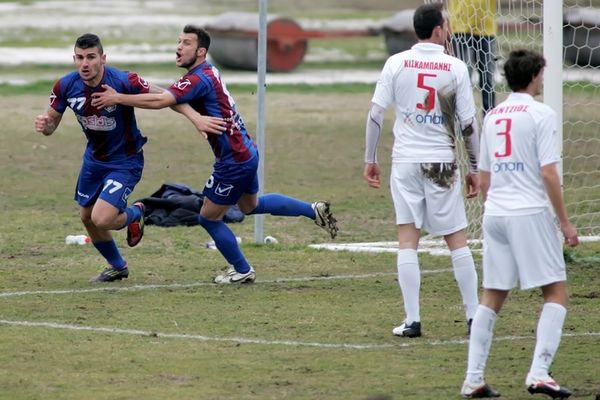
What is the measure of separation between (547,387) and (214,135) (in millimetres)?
3949

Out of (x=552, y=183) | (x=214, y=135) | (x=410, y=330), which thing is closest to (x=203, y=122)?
(x=214, y=135)

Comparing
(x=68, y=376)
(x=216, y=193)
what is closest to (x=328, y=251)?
(x=216, y=193)

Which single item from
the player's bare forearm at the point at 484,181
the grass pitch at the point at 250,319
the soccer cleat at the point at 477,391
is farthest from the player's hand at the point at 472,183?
the soccer cleat at the point at 477,391

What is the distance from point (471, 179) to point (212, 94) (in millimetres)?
2244

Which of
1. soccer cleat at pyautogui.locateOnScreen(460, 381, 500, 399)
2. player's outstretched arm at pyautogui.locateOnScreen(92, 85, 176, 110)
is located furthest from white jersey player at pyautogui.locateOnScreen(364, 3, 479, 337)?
player's outstretched arm at pyautogui.locateOnScreen(92, 85, 176, 110)

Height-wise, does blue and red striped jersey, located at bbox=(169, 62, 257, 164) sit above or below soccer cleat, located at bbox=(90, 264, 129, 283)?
above

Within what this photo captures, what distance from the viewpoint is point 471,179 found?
8742 mm

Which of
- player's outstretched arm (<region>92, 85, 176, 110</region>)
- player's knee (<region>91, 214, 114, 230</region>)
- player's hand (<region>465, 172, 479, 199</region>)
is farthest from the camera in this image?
player's knee (<region>91, 214, 114, 230</region>)

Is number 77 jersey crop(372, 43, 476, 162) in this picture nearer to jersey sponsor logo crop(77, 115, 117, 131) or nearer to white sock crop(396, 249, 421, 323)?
white sock crop(396, 249, 421, 323)

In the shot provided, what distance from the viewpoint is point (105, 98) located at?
991cm

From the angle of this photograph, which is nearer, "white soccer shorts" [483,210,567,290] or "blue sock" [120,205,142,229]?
"white soccer shorts" [483,210,567,290]

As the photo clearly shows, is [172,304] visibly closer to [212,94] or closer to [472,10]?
[212,94]

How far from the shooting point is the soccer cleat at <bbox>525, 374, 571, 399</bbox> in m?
6.86

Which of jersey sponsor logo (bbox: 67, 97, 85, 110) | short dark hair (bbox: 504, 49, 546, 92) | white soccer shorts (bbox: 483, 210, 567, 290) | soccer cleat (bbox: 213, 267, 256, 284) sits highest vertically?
short dark hair (bbox: 504, 49, 546, 92)
